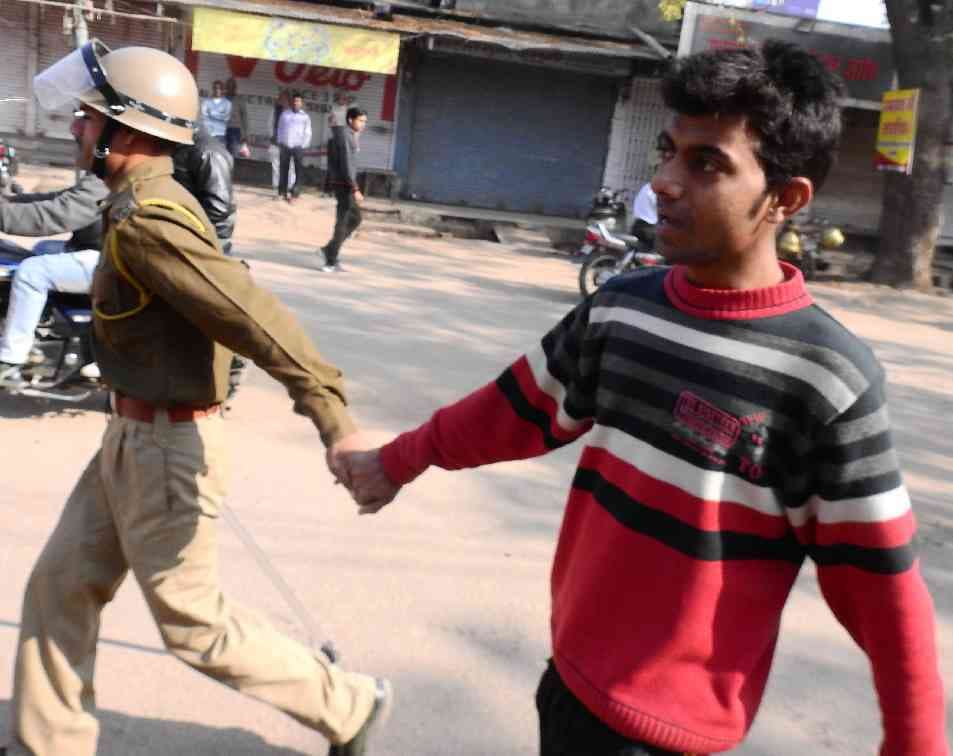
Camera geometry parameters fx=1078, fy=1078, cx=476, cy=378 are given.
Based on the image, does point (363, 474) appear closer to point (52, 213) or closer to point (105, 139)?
point (105, 139)

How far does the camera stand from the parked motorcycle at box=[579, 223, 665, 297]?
1084cm

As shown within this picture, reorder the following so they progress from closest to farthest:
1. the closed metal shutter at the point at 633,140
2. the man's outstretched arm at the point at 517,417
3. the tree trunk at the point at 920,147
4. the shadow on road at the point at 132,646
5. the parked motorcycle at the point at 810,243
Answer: the man's outstretched arm at the point at 517,417 < the shadow on road at the point at 132,646 < the tree trunk at the point at 920,147 < the parked motorcycle at the point at 810,243 < the closed metal shutter at the point at 633,140

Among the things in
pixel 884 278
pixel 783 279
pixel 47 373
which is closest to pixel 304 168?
pixel 884 278

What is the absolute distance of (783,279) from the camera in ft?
5.74

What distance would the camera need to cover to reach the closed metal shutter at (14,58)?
18.5 m

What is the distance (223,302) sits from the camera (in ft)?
7.94

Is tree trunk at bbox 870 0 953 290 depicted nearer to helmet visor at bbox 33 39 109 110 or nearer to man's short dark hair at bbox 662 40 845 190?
helmet visor at bbox 33 39 109 110

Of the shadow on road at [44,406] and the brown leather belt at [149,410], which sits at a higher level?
the brown leather belt at [149,410]

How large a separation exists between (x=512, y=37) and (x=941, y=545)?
14.9m

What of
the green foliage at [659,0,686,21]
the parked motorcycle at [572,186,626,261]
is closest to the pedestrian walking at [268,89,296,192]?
the parked motorcycle at [572,186,626,261]

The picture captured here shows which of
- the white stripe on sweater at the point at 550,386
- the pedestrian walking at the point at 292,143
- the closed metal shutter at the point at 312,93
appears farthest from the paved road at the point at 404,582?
the closed metal shutter at the point at 312,93

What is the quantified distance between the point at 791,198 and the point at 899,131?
13.5 m

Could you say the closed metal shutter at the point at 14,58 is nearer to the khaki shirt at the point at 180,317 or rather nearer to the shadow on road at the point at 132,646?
the shadow on road at the point at 132,646

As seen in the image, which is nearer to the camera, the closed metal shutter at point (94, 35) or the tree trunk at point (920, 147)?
the tree trunk at point (920, 147)
